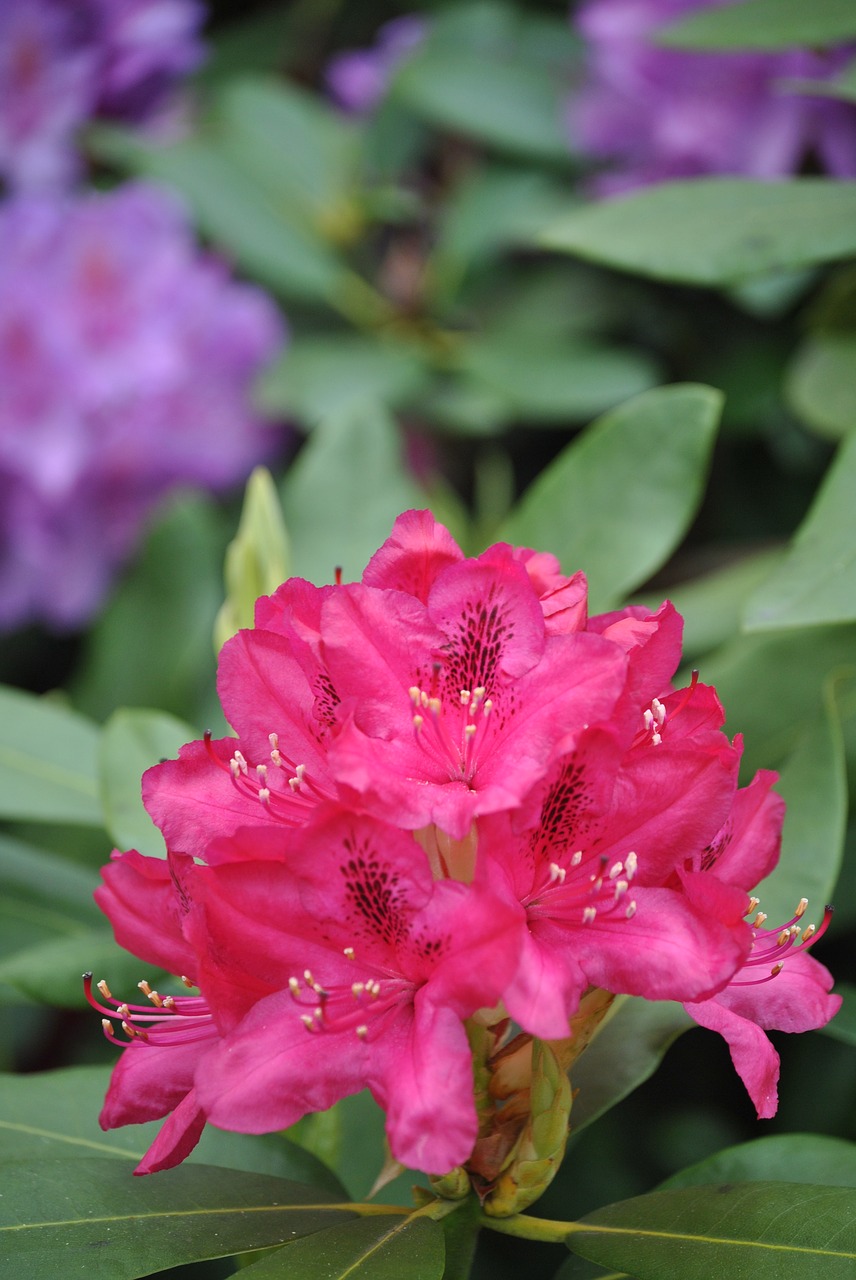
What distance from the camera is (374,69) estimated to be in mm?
1721

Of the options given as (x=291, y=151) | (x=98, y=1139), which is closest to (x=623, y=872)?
(x=98, y=1139)

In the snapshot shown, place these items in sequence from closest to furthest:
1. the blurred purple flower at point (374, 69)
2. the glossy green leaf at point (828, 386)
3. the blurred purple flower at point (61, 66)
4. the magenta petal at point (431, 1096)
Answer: the magenta petal at point (431, 1096)
the glossy green leaf at point (828, 386)
the blurred purple flower at point (61, 66)
the blurred purple flower at point (374, 69)

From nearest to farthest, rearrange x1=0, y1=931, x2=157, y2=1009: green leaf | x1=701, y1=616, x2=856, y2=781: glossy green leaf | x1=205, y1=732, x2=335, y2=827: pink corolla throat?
x1=205, y1=732, x2=335, y2=827: pink corolla throat, x1=0, y1=931, x2=157, y2=1009: green leaf, x1=701, y1=616, x2=856, y2=781: glossy green leaf

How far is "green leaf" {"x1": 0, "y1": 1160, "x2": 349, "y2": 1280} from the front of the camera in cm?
64

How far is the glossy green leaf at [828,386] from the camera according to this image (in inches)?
44.2

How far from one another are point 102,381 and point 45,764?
544 mm

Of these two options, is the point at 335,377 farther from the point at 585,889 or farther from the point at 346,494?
the point at 585,889

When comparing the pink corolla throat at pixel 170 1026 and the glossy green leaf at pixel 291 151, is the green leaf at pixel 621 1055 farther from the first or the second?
the glossy green leaf at pixel 291 151

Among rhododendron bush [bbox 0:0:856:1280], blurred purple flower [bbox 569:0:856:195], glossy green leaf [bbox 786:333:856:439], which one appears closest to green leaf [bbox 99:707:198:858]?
rhododendron bush [bbox 0:0:856:1280]

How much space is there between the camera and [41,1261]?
634mm

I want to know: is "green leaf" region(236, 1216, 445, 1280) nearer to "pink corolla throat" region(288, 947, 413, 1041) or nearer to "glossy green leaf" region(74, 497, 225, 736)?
"pink corolla throat" region(288, 947, 413, 1041)

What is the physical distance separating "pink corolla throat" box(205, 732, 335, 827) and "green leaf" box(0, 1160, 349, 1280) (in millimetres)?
211

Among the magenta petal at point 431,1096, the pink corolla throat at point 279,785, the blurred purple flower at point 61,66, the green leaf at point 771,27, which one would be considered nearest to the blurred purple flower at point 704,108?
the green leaf at point 771,27

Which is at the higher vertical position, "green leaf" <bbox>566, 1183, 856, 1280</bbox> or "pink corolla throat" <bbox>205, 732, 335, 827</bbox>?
"pink corolla throat" <bbox>205, 732, 335, 827</bbox>
